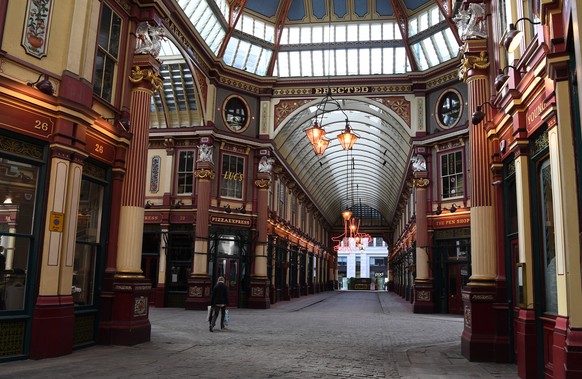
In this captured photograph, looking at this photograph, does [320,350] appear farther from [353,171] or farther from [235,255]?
[353,171]

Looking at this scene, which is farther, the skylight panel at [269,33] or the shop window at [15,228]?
the skylight panel at [269,33]

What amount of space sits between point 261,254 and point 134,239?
516 inches

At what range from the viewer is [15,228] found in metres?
9.28

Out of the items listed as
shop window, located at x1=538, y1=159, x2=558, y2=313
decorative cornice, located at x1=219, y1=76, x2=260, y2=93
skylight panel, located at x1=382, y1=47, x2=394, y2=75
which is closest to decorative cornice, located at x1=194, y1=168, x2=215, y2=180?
decorative cornice, located at x1=219, y1=76, x2=260, y2=93

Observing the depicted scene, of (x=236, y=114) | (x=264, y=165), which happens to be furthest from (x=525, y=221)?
(x=236, y=114)

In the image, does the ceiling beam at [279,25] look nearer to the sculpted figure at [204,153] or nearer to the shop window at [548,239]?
the sculpted figure at [204,153]

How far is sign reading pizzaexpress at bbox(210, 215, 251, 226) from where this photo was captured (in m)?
24.0

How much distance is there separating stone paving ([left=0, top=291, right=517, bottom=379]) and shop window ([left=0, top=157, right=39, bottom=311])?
1209 mm

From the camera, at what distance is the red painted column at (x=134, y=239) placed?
37.8 ft

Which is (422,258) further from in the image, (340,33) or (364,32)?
(340,33)

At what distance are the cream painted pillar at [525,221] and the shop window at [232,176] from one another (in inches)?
687

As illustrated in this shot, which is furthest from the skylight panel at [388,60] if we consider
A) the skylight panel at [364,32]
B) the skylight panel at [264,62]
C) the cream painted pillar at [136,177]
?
the cream painted pillar at [136,177]

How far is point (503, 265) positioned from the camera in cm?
1056

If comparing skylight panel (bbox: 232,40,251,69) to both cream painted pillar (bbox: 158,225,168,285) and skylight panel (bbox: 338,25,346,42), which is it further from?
cream painted pillar (bbox: 158,225,168,285)
